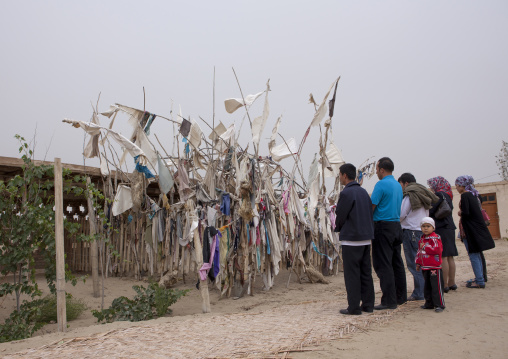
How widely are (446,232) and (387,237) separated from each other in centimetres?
125

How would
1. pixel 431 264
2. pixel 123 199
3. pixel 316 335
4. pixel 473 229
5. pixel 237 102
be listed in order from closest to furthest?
pixel 316 335, pixel 431 264, pixel 473 229, pixel 237 102, pixel 123 199

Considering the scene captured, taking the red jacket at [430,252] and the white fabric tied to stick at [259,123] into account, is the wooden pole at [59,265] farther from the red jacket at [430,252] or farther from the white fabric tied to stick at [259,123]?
the red jacket at [430,252]

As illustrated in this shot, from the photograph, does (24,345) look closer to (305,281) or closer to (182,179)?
(182,179)

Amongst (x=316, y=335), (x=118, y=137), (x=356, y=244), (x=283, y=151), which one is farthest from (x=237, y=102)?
(x=316, y=335)

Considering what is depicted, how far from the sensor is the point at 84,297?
616cm

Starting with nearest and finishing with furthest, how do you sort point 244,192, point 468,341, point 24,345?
point 468,341 < point 24,345 < point 244,192

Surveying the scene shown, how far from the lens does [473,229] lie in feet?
16.5

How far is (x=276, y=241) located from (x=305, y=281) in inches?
59.6

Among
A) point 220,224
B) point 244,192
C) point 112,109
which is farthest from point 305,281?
point 112,109

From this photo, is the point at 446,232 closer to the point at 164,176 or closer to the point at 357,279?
the point at 357,279

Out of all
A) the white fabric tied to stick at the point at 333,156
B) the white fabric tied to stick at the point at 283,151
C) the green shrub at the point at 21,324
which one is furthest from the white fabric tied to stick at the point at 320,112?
the green shrub at the point at 21,324

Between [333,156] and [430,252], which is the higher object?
[333,156]

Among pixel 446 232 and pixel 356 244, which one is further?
pixel 446 232

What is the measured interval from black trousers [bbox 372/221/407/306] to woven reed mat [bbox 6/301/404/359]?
0.25 metres
